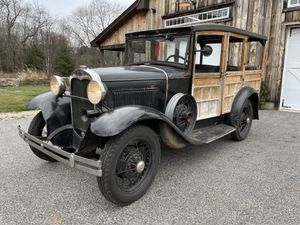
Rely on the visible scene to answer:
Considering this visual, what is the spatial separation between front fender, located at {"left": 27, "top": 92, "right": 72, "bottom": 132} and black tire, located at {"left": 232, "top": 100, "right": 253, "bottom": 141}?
114 inches

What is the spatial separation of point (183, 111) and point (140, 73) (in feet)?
2.59

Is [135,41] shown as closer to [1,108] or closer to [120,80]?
[120,80]

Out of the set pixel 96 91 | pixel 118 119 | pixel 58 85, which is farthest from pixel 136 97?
pixel 58 85

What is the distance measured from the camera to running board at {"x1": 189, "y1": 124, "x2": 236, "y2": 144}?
346cm

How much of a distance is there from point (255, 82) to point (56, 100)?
371 centimetres

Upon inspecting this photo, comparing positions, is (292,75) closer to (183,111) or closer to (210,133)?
(210,133)

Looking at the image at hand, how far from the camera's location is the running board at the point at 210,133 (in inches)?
136

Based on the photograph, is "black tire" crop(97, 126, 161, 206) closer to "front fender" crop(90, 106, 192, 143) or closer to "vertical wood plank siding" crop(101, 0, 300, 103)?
"front fender" crop(90, 106, 192, 143)

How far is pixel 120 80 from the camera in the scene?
283 centimetres

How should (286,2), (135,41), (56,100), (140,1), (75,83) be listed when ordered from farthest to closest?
(140,1), (286,2), (135,41), (56,100), (75,83)

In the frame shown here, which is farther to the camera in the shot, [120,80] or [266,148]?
[266,148]

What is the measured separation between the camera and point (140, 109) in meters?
2.56

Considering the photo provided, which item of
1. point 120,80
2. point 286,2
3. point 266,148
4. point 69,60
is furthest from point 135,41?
point 69,60

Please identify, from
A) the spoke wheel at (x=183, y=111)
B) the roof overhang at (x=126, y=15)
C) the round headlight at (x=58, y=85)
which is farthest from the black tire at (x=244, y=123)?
the roof overhang at (x=126, y=15)
